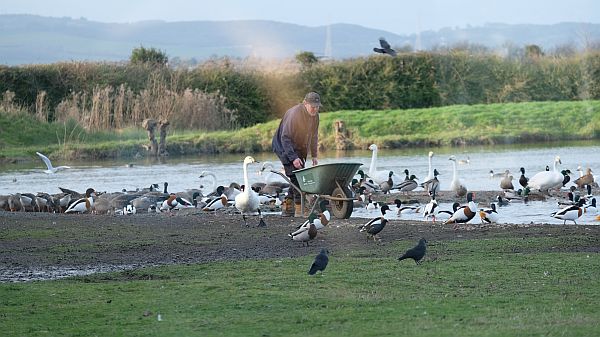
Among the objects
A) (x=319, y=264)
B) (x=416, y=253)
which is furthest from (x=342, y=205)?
(x=319, y=264)

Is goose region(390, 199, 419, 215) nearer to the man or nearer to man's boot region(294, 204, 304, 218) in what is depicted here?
man's boot region(294, 204, 304, 218)

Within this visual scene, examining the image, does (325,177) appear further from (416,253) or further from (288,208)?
(416,253)

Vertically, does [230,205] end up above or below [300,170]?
below

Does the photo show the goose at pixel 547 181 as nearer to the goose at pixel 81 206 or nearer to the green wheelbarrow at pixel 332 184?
the green wheelbarrow at pixel 332 184

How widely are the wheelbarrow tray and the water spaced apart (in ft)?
26.9

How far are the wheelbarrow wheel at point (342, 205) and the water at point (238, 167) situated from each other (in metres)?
7.98

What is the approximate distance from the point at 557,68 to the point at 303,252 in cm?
3754

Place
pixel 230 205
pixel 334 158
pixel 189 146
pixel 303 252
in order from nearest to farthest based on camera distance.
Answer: pixel 303 252, pixel 230 205, pixel 334 158, pixel 189 146

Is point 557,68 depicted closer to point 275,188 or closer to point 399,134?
point 399,134

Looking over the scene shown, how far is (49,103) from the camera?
141 ft

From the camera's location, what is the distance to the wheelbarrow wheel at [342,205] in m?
15.4

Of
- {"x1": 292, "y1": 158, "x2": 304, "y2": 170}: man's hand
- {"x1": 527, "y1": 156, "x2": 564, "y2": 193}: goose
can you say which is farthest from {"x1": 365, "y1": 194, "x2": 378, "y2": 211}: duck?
{"x1": 527, "y1": 156, "x2": 564, "y2": 193}: goose

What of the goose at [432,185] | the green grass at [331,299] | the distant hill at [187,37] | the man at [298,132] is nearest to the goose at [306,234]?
the green grass at [331,299]

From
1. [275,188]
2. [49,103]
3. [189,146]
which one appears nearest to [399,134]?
[189,146]
